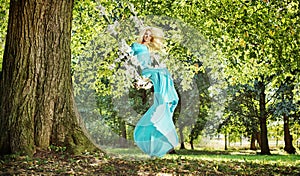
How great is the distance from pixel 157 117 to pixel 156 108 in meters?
0.14

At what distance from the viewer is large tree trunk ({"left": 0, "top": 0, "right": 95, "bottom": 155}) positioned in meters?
5.29

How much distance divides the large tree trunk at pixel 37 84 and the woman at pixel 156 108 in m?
0.89

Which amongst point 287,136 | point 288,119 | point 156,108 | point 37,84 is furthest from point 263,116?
point 37,84

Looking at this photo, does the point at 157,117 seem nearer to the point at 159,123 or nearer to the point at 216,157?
the point at 159,123

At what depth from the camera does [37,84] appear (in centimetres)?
546

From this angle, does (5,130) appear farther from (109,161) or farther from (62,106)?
(109,161)

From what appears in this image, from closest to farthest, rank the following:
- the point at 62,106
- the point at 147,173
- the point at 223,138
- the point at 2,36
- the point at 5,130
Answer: the point at 147,173, the point at 5,130, the point at 62,106, the point at 2,36, the point at 223,138

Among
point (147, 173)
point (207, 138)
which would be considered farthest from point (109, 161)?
point (207, 138)

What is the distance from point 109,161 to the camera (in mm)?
5398

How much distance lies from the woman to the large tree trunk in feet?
2.91

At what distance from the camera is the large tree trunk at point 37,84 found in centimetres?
529

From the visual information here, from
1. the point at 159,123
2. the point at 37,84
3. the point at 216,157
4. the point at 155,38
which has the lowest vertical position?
the point at 216,157

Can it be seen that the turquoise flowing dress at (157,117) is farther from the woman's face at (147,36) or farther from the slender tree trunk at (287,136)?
the slender tree trunk at (287,136)

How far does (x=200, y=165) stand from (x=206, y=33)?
4.26 m
